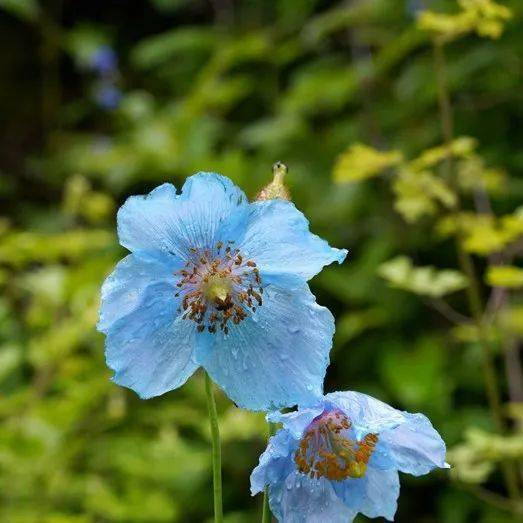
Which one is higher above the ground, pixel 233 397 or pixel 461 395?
pixel 233 397

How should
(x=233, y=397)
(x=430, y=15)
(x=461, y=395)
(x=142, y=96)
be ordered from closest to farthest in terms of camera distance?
(x=233, y=397) < (x=430, y=15) < (x=461, y=395) < (x=142, y=96)

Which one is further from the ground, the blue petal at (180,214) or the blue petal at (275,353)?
the blue petal at (180,214)

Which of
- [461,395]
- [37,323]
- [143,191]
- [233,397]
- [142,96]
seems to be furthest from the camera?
[142,96]

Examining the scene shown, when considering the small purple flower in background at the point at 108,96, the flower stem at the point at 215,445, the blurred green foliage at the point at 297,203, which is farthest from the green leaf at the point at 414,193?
the small purple flower in background at the point at 108,96

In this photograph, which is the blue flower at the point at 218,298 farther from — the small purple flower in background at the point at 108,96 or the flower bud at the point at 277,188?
the small purple flower in background at the point at 108,96

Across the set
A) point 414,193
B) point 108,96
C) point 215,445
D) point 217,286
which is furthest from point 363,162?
point 108,96

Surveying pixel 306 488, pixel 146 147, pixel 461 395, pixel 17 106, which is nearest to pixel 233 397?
pixel 306 488

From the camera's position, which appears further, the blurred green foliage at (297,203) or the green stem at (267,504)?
the blurred green foliage at (297,203)

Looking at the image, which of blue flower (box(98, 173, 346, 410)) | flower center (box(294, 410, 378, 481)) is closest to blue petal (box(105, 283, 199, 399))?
blue flower (box(98, 173, 346, 410))

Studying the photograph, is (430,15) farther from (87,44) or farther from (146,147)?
(87,44)
